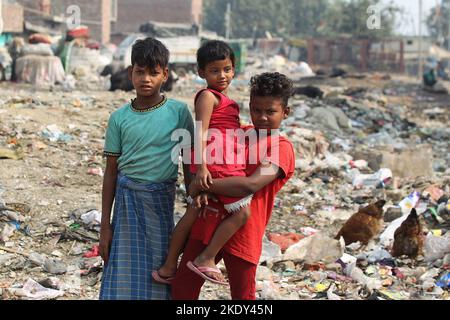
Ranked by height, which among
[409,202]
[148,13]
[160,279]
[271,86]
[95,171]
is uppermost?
[148,13]

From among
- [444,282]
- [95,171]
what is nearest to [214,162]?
[444,282]

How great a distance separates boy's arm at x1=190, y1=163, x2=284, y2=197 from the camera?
2488 millimetres

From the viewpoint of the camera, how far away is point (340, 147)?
33.7ft

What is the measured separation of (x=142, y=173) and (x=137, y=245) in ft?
0.91

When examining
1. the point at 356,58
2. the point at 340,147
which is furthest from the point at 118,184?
the point at 356,58

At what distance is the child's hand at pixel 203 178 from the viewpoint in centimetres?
248

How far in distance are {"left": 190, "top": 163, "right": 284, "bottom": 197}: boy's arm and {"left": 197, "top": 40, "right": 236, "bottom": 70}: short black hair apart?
45 cm

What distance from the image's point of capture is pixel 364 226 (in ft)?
18.7

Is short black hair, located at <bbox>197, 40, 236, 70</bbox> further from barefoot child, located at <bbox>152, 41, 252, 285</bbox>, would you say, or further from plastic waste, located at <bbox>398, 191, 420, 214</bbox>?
plastic waste, located at <bbox>398, 191, 420, 214</bbox>

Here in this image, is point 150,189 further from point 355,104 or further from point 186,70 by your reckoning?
point 186,70

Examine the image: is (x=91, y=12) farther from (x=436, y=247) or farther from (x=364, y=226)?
Answer: (x=436, y=247)

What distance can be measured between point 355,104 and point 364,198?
24.8 feet

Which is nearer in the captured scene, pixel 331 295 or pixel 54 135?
pixel 331 295

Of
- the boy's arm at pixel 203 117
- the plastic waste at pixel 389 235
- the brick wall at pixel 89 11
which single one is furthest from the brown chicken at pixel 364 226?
the brick wall at pixel 89 11
